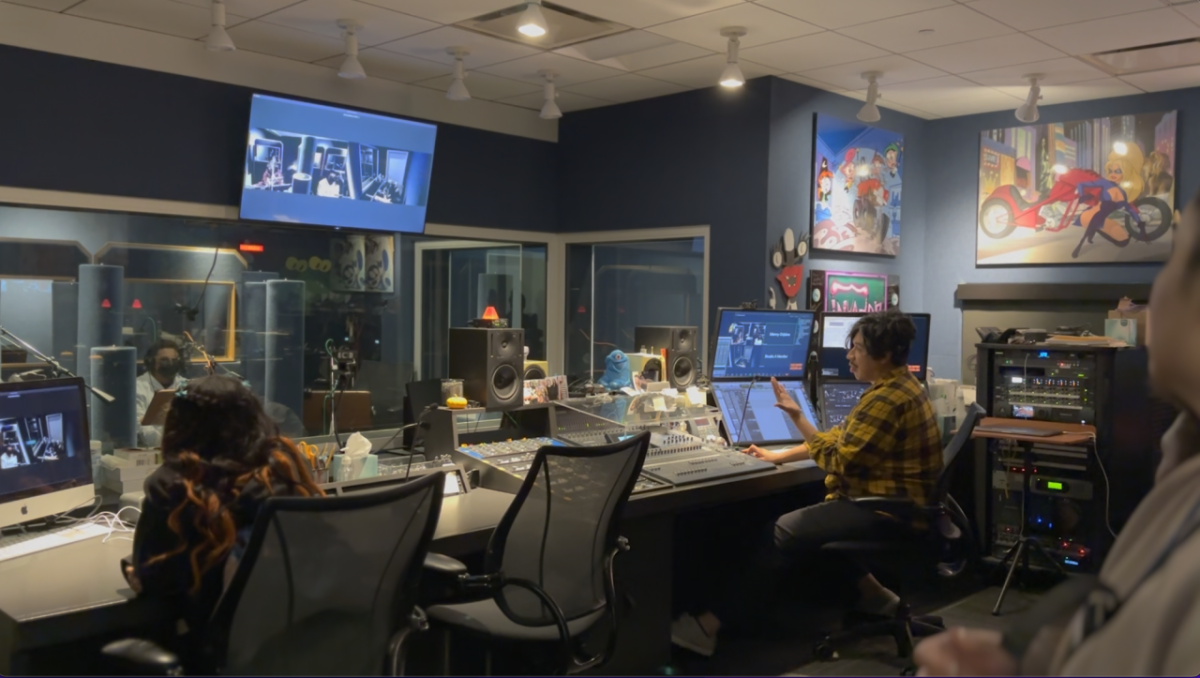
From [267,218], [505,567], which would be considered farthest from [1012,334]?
[267,218]

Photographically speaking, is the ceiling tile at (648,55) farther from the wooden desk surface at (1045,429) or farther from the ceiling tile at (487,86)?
the wooden desk surface at (1045,429)

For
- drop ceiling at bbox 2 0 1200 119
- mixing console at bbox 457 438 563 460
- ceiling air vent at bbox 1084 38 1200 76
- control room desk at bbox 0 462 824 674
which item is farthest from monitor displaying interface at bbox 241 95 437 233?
ceiling air vent at bbox 1084 38 1200 76

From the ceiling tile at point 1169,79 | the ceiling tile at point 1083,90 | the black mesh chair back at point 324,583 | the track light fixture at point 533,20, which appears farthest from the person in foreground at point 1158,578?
the ceiling tile at point 1083,90

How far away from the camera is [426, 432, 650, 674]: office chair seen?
2.57m

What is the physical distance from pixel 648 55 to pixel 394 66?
1.45 meters

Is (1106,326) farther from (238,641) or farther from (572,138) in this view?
(238,641)

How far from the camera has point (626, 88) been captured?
573 cm

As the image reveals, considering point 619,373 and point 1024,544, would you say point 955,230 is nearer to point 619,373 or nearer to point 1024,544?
point 1024,544

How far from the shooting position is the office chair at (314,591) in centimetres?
191

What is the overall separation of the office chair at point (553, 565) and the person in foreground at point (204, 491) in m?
0.58

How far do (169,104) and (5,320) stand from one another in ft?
4.30

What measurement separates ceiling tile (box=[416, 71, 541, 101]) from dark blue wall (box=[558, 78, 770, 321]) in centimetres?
70

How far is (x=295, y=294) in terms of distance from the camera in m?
5.61

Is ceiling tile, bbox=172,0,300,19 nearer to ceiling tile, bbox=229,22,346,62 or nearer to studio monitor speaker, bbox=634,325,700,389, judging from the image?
→ ceiling tile, bbox=229,22,346,62
